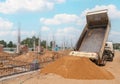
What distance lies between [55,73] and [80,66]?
151 cm

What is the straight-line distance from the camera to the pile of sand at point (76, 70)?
10.4 m

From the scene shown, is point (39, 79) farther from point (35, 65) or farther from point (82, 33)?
point (82, 33)

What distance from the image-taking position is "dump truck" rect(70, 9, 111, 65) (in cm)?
1483

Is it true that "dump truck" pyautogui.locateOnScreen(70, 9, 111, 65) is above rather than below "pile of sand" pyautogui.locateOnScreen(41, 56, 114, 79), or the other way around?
above

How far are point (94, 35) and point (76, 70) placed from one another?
603 centimetres

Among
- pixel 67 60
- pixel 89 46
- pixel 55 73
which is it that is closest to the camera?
pixel 55 73

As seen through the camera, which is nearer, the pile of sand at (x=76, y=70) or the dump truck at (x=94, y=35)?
the pile of sand at (x=76, y=70)

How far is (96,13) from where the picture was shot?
52.0 ft

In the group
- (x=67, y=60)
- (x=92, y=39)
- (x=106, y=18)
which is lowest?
(x=67, y=60)

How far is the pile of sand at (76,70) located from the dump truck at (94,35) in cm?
277

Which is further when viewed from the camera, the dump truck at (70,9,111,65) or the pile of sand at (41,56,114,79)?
the dump truck at (70,9,111,65)

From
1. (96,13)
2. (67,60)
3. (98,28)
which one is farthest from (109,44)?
(67,60)

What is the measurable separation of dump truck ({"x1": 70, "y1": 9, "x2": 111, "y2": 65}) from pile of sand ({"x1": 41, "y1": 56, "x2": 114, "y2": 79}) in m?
2.77

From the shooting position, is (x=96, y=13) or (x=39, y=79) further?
(x=96, y=13)
